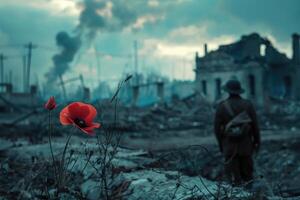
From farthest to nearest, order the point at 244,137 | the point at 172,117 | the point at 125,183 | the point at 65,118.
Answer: the point at 172,117 → the point at 244,137 → the point at 125,183 → the point at 65,118

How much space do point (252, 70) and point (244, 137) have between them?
33653mm

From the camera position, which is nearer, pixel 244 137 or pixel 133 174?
pixel 133 174

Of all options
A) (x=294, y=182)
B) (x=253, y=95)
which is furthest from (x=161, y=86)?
(x=294, y=182)

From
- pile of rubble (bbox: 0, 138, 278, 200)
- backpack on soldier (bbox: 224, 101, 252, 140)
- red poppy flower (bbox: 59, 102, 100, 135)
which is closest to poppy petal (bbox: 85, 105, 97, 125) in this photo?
red poppy flower (bbox: 59, 102, 100, 135)

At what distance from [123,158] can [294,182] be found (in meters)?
3.75

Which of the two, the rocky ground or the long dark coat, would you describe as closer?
the rocky ground

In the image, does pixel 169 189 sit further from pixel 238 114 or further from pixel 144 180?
pixel 238 114

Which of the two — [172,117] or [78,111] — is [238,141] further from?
[172,117]

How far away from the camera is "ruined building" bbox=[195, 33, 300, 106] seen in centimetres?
3878

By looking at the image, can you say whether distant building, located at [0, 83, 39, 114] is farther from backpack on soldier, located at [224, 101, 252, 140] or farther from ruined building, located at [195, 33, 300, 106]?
backpack on soldier, located at [224, 101, 252, 140]

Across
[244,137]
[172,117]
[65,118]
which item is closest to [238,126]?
[244,137]

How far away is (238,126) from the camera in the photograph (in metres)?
6.13

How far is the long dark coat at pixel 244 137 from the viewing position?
6102 mm

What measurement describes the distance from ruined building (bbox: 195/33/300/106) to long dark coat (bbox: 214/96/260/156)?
30.0 meters
